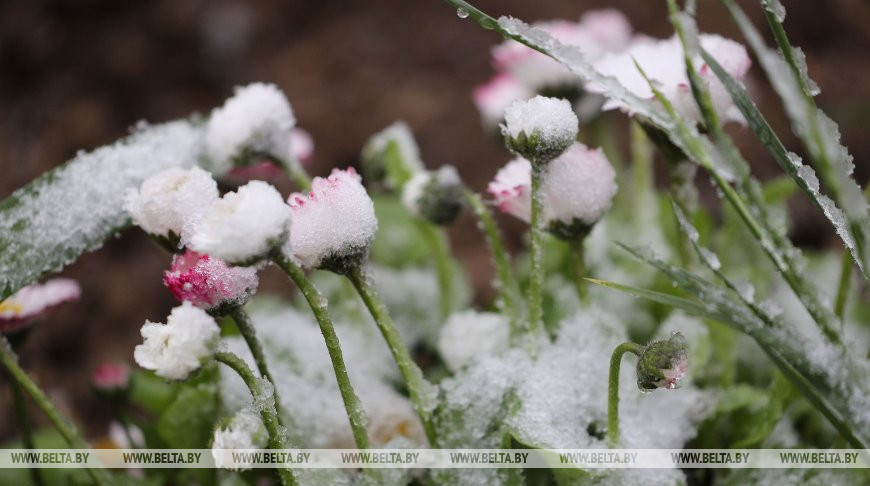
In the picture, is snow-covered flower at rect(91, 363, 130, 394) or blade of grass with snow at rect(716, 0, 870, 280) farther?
snow-covered flower at rect(91, 363, 130, 394)

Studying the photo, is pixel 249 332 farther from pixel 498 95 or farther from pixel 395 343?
pixel 498 95

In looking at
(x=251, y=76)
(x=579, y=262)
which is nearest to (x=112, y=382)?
(x=579, y=262)

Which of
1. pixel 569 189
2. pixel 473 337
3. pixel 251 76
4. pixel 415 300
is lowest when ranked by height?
pixel 251 76

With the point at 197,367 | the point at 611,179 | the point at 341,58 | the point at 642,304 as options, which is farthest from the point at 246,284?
the point at 341,58

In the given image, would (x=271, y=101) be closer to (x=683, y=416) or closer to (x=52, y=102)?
(x=683, y=416)

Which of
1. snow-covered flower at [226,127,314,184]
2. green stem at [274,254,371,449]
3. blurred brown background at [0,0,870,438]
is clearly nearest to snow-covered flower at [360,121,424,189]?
snow-covered flower at [226,127,314,184]

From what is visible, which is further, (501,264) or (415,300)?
(415,300)

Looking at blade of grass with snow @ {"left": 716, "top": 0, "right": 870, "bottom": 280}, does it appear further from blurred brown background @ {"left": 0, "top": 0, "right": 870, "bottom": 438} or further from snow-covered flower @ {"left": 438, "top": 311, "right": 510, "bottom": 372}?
blurred brown background @ {"left": 0, "top": 0, "right": 870, "bottom": 438}
